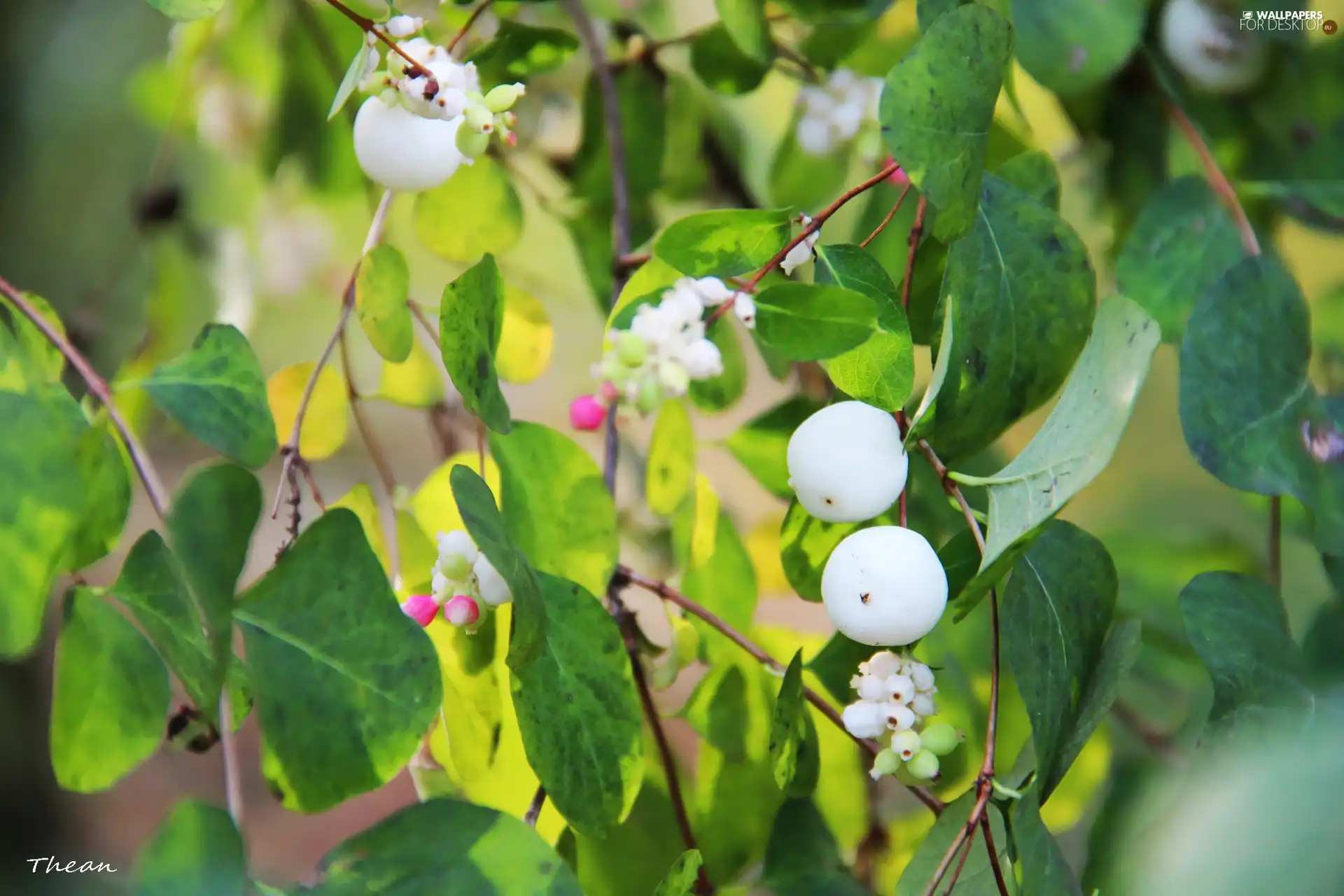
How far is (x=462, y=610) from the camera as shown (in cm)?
26

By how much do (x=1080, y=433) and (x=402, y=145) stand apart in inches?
6.9

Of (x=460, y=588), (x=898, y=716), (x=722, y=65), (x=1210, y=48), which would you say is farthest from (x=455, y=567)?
(x=1210, y=48)

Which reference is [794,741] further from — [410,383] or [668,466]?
[410,383]

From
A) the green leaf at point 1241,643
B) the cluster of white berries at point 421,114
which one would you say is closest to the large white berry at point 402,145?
the cluster of white berries at point 421,114

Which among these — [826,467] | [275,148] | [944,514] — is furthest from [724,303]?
[275,148]

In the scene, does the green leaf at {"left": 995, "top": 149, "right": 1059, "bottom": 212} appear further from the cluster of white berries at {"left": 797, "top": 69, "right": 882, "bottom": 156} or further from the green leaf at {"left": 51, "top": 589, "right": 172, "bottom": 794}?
the green leaf at {"left": 51, "top": 589, "right": 172, "bottom": 794}

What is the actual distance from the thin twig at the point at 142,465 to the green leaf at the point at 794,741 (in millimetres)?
125

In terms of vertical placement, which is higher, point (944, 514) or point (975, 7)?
point (975, 7)

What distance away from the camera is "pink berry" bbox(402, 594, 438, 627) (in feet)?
0.87

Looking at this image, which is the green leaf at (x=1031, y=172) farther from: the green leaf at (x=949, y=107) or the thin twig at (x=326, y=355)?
the thin twig at (x=326, y=355)

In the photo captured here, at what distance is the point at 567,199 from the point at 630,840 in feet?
0.75

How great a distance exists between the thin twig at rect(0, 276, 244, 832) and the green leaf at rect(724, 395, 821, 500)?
166mm

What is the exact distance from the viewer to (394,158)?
27 cm

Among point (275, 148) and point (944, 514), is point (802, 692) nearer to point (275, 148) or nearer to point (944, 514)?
point (944, 514)
